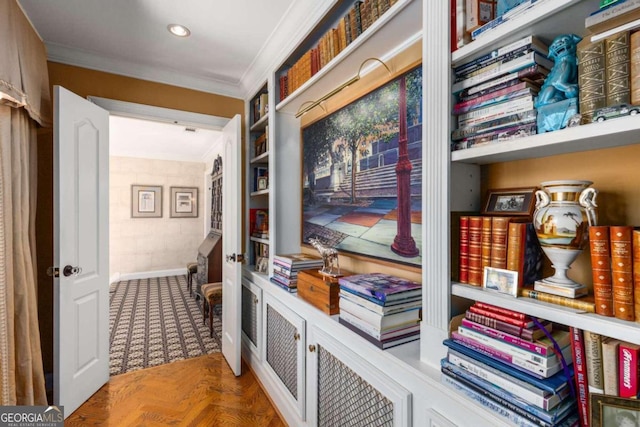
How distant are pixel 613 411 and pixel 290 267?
1.58 metres

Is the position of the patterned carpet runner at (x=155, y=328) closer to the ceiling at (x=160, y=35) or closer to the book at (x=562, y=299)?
the ceiling at (x=160, y=35)

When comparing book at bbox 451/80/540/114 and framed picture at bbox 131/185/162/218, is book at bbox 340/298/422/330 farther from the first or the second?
framed picture at bbox 131/185/162/218

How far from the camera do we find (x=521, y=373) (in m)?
0.80

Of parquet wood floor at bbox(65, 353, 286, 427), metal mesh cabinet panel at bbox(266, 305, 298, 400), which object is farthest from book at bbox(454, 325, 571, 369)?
parquet wood floor at bbox(65, 353, 286, 427)

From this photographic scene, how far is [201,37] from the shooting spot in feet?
7.34

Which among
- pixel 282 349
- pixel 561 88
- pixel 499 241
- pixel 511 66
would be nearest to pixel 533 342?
pixel 499 241

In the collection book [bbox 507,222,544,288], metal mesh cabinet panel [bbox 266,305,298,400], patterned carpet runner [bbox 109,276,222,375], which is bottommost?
patterned carpet runner [bbox 109,276,222,375]

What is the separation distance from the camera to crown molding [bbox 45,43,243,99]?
2.44 m

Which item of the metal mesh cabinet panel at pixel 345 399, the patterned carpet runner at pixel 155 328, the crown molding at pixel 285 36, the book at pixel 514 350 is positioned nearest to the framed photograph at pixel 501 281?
the book at pixel 514 350

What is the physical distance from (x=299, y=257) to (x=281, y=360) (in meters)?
0.68

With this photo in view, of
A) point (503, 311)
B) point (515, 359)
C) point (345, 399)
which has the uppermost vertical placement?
point (503, 311)

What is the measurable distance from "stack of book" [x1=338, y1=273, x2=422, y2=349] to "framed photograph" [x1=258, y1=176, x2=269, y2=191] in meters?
1.58

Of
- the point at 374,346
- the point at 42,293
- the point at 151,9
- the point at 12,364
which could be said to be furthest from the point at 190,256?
the point at 374,346

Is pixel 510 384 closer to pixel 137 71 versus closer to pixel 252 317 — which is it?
pixel 252 317
